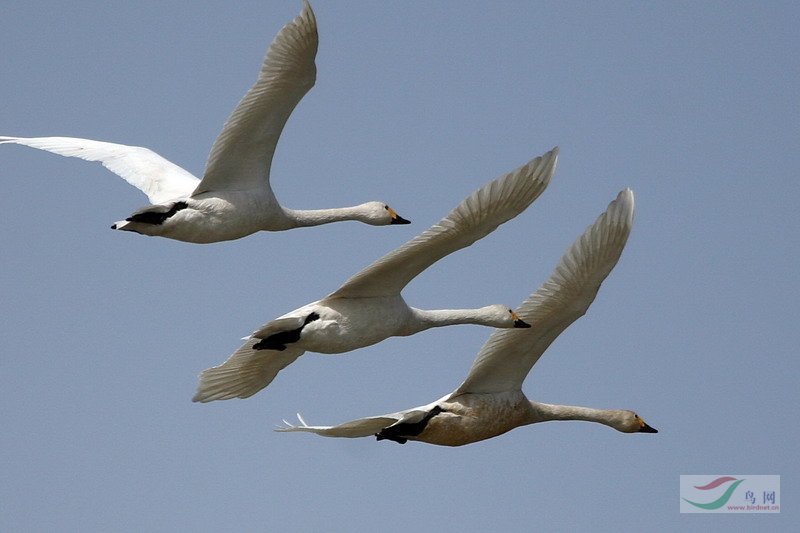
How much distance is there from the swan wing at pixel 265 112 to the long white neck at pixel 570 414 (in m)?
5.14

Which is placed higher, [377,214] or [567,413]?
[377,214]

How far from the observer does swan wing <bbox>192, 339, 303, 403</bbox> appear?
29375 millimetres

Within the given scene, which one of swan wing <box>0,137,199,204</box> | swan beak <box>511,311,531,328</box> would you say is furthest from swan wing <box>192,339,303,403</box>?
swan beak <box>511,311,531,328</box>

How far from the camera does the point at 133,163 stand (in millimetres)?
31766

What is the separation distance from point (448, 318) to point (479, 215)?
295 centimetres

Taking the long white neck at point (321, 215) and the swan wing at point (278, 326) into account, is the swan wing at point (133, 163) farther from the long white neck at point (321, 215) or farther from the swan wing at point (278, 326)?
the swan wing at point (278, 326)

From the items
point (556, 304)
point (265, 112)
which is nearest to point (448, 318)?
point (556, 304)

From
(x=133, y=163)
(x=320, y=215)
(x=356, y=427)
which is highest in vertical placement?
(x=133, y=163)

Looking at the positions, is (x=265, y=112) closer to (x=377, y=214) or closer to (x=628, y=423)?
(x=377, y=214)

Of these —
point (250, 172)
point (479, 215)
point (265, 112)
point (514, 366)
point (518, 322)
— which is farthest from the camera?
point (514, 366)

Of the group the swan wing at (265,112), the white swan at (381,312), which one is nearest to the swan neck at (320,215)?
the swan wing at (265,112)

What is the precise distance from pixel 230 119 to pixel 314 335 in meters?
3.17

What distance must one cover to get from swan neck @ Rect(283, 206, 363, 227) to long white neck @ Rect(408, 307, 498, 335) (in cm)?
249

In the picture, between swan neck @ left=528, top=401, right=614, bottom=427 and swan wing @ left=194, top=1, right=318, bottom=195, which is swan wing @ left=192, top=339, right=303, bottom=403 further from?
swan neck @ left=528, top=401, right=614, bottom=427
